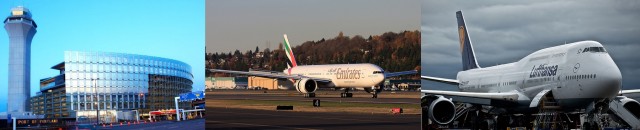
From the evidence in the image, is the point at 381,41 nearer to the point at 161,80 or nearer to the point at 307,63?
the point at 307,63

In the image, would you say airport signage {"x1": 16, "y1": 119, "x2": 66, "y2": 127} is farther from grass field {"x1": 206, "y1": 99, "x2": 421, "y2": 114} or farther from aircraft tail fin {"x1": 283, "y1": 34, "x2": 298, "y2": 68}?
aircraft tail fin {"x1": 283, "y1": 34, "x2": 298, "y2": 68}

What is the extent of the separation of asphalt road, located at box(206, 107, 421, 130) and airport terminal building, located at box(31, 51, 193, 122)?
26.9 metres

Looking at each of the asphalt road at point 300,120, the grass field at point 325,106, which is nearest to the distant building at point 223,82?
the grass field at point 325,106

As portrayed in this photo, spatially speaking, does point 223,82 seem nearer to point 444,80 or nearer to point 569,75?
point 569,75

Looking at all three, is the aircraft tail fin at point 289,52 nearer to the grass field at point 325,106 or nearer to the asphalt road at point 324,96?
the asphalt road at point 324,96

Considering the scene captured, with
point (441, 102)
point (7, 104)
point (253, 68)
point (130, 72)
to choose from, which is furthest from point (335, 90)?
point (130, 72)

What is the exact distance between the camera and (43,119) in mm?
48469

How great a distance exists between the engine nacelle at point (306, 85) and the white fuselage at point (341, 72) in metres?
0.41

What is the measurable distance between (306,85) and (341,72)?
233cm

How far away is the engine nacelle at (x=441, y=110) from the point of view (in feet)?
102

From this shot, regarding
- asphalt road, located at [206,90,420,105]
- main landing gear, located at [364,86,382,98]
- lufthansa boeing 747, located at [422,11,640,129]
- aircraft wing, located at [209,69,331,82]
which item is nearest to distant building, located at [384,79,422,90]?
asphalt road, located at [206,90,420,105]

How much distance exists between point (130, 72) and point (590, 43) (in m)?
41.8

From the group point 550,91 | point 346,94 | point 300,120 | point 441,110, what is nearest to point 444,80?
point 550,91

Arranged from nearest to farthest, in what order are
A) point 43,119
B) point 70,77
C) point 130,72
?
point 43,119, point 70,77, point 130,72
